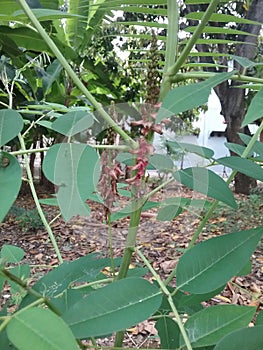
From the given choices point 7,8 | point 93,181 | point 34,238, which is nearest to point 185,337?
point 93,181

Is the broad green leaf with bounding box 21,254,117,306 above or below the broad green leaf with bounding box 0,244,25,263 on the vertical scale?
above

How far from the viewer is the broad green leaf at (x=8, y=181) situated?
254 mm

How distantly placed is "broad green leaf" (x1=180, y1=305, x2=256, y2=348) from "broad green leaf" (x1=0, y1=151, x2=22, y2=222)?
16 cm

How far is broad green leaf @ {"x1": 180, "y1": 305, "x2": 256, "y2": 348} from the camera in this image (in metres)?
0.30

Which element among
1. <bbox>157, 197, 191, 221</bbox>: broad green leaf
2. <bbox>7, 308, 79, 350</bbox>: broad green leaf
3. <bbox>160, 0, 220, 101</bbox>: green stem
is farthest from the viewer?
<bbox>157, 197, 191, 221</bbox>: broad green leaf

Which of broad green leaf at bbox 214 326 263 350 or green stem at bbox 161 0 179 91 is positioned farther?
green stem at bbox 161 0 179 91

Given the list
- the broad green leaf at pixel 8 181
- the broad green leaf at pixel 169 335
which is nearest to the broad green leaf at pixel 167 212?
the broad green leaf at pixel 169 335

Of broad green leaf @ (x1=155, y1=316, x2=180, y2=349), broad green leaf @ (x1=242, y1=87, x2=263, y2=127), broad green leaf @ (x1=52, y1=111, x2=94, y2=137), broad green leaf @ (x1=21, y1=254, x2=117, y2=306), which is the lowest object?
broad green leaf @ (x1=155, y1=316, x2=180, y2=349)

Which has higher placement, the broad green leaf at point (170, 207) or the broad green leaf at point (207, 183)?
the broad green leaf at point (207, 183)

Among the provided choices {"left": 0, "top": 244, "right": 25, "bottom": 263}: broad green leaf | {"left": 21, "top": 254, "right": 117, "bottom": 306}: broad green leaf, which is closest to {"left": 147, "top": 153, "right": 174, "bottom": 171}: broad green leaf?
{"left": 21, "top": 254, "right": 117, "bottom": 306}: broad green leaf

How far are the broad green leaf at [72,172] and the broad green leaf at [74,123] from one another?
0.06 feet

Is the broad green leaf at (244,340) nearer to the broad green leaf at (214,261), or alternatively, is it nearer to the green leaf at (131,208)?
the broad green leaf at (214,261)

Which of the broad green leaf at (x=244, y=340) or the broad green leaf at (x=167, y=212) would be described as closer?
the broad green leaf at (x=244, y=340)

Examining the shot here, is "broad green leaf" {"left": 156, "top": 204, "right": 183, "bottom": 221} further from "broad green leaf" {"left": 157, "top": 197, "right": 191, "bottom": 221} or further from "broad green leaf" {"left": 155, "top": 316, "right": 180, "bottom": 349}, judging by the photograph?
"broad green leaf" {"left": 155, "top": 316, "right": 180, "bottom": 349}
